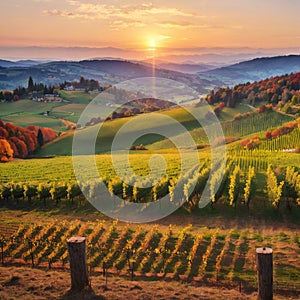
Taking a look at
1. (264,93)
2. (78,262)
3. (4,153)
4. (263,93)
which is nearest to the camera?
(78,262)

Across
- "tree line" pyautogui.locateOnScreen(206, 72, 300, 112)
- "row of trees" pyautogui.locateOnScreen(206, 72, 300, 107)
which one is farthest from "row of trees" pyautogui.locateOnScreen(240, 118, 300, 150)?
"row of trees" pyautogui.locateOnScreen(206, 72, 300, 107)

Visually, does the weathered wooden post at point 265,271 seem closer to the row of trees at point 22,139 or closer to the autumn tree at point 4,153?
the autumn tree at point 4,153

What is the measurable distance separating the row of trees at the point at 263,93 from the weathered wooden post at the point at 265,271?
313ft

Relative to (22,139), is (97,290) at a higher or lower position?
higher

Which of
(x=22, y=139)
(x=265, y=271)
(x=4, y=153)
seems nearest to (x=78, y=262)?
(x=265, y=271)

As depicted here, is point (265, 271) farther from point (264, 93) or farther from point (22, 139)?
point (264, 93)

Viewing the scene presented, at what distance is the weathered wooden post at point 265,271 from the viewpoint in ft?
32.8

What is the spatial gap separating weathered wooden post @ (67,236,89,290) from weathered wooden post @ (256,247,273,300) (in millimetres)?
4838

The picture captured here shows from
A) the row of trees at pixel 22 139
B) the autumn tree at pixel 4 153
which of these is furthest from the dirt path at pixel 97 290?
the row of trees at pixel 22 139

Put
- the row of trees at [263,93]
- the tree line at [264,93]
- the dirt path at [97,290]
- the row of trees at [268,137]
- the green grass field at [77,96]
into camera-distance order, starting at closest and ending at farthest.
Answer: the dirt path at [97,290], the row of trees at [268,137], the tree line at [264,93], the row of trees at [263,93], the green grass field at [77,96]

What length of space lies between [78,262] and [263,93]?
347ft

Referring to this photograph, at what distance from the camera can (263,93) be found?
108750mm

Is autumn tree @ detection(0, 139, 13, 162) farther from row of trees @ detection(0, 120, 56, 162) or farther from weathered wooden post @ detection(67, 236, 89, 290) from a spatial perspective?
weathered wooden post @ detection(67, 236, 89, 290)

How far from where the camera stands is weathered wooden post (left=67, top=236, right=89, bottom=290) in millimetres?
10562
